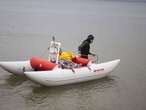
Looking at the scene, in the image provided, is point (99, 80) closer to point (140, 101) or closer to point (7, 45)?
point (140, 101)

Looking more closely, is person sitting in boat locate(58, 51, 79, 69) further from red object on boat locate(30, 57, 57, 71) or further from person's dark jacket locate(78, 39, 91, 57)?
person's dark jacket locate(78, 39, 91, 57)

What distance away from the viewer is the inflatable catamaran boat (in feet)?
44.0

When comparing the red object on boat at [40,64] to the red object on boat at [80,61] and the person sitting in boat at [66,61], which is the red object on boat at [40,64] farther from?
the red object on boat at [80,61]

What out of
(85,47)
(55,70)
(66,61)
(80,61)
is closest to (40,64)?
(55,70)

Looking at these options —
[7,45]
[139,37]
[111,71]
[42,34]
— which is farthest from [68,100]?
[139,37]

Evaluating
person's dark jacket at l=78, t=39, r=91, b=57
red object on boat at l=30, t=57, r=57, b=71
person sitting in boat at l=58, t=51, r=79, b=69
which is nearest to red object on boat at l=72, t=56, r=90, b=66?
Answer: person sitting in boat at l=58, t=51, r=79, b=69

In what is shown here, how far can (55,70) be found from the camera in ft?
45.3

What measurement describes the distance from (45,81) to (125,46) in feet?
48.9

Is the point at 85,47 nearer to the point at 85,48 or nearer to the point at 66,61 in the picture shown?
the point at 85,48

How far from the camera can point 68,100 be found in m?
13.3

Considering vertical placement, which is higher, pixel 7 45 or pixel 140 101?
pixel 7 45

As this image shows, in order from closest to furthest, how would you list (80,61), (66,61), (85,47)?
(66,61)
(80,61)
(85,47)

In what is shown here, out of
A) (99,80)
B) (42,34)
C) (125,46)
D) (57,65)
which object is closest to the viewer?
(57,65)

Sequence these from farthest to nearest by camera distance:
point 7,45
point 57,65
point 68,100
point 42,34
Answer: point 42,34 → point 7,45 → point 57,65 → point 68,100
